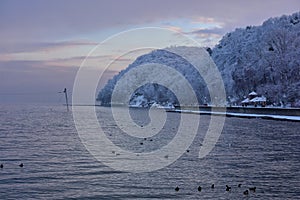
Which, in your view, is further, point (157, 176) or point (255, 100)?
point (255, 100)

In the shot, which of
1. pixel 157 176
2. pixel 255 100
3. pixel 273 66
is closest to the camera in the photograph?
pixel 157 176

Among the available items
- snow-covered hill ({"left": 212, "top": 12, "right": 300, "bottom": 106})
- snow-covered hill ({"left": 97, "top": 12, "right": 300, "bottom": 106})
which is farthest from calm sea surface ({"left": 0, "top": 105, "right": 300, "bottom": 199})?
snow-covered hill ({"left": 97, "top": 12, "right": 300, "bottom": 106})

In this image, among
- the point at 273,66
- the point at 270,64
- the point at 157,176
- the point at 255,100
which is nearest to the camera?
the point at 157,176

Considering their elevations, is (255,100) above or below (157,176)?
above

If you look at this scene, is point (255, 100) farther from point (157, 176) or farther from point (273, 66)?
point (157, 176)

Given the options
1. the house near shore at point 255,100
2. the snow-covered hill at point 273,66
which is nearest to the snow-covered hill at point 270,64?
the snow-covered hill at point 273,66

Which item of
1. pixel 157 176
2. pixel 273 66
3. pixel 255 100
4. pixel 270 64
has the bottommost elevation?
pixel 157 176

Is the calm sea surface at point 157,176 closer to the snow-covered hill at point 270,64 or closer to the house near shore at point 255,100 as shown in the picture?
the snow-covered hill at point 270,64

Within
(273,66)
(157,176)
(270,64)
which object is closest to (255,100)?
(273,66)

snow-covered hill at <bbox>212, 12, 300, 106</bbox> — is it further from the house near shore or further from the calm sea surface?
the calm sea surface

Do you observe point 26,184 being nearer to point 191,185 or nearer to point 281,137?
point 191,185

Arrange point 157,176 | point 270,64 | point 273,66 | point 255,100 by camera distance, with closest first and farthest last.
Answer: point 157,176 < point 273,66 < point 255,100 < point 270,64

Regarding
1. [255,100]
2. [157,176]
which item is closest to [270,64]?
[255,100]

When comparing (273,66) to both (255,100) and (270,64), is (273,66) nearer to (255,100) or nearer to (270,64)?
(270,64)
